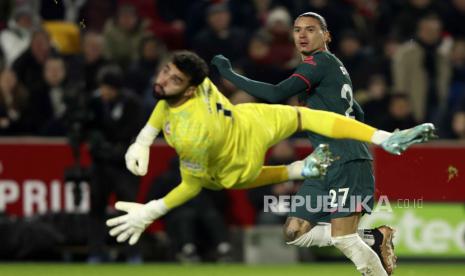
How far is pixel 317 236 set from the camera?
10.9 m

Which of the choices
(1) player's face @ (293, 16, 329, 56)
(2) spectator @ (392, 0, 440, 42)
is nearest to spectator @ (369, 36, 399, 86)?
(2) spectator @ (392, 0, 440, 42)

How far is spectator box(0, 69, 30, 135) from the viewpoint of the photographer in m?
17.0

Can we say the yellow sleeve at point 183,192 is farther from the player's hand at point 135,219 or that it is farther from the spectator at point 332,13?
the spectator at point 332,13

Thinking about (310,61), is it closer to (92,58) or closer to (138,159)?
(138,159)

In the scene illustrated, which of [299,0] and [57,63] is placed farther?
[299,0]

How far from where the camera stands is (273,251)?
54.1 feet

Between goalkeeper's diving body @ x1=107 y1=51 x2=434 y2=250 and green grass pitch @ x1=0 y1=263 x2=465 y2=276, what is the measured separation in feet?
15.9

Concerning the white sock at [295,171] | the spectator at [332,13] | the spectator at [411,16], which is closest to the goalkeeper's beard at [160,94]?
the white sock at [295,171]

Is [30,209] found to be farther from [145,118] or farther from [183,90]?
[183,90]

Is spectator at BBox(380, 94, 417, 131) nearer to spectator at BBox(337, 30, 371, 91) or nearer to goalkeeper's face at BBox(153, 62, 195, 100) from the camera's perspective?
spectator at BBox(337, 30, 371, 91)

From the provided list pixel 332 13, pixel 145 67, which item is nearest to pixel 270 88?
pixel 145 67

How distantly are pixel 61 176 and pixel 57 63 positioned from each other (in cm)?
165

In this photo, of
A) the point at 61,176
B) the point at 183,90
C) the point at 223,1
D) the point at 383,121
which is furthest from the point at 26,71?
the point at 183,90

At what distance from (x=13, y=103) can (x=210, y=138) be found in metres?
→ 7.60
